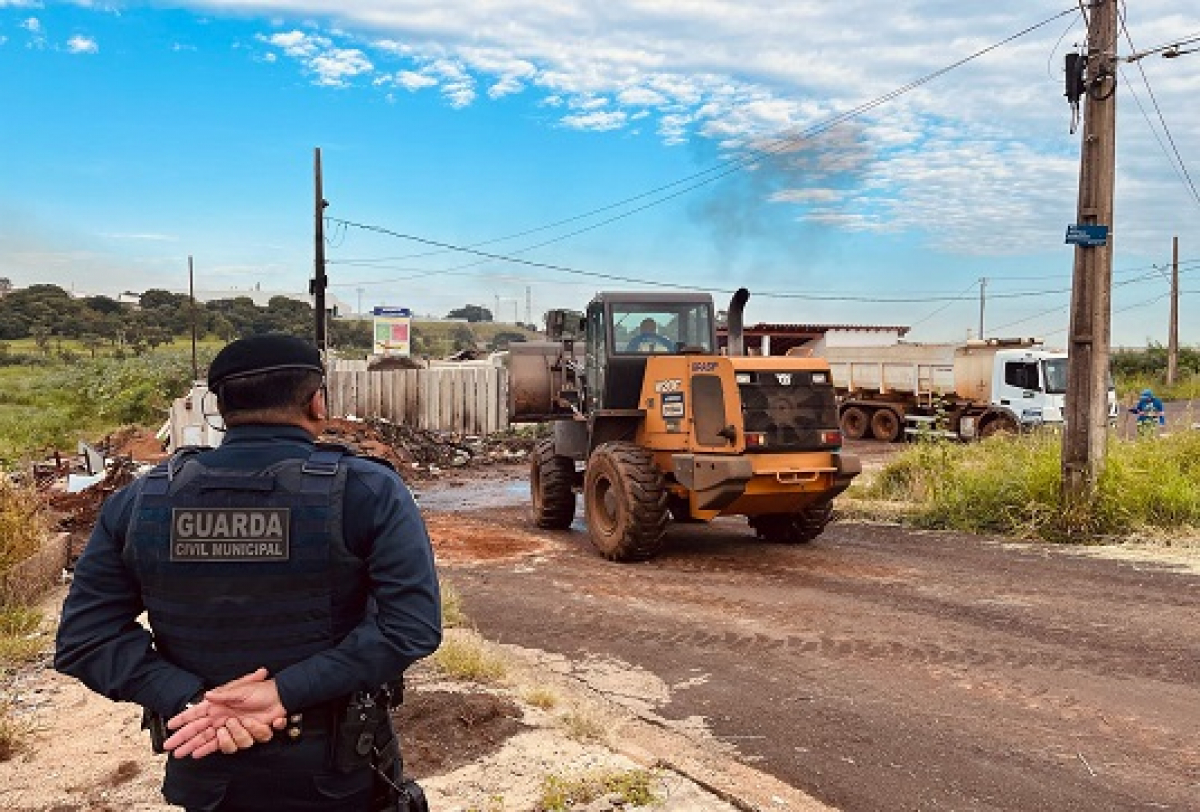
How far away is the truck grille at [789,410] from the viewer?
9969 mm

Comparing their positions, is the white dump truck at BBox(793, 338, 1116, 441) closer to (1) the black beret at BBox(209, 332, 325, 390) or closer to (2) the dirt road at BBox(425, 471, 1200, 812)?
(2) the dirt road at BBox(425, 471, 1200, 812)

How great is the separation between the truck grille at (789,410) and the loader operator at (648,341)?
153 centimetres

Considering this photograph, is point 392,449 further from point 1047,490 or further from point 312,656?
point 312,656

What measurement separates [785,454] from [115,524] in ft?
26.1

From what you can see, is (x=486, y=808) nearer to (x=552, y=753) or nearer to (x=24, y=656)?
(x=552, y=753)

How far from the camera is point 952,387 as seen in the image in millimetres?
24203

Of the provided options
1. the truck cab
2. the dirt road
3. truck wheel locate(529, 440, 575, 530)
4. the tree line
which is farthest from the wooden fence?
the tree line

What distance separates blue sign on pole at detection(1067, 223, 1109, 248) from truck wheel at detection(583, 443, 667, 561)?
17.1 feet

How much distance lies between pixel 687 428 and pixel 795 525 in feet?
6.11

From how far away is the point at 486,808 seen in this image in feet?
14.2

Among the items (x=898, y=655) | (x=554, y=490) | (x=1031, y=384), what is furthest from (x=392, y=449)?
(x=898, y=655)

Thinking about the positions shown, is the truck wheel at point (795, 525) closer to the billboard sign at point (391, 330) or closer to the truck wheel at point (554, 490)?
the truck wheel at point (554, 490)

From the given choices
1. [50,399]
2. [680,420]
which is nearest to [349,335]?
[50,399]

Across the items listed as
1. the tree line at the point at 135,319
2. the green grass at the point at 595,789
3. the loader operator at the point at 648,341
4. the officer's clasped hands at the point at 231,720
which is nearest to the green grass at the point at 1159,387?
the loader operator at the point at 648,341
